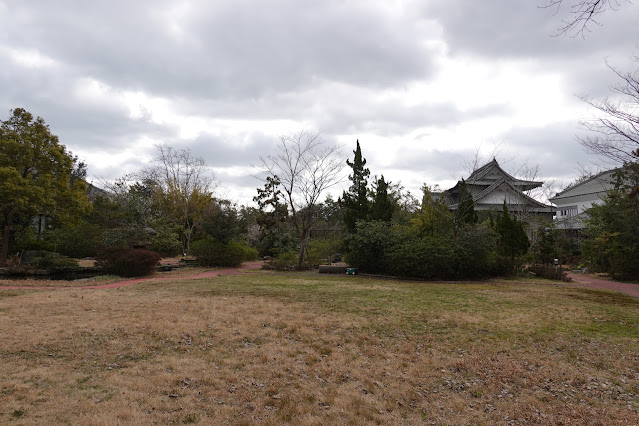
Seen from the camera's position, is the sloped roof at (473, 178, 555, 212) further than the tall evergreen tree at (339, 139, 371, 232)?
Yes

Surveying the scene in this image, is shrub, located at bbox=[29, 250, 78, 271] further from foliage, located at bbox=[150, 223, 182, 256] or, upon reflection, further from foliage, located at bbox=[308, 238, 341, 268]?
foliage, located at bbox=[308, 238, 341, 268]

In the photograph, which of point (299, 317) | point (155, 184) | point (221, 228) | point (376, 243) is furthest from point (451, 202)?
point (299, 317)

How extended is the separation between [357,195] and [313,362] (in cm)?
1604

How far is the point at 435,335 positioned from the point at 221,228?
48.1 feet

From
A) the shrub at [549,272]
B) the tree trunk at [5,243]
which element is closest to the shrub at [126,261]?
the tree trunk at [5,243]

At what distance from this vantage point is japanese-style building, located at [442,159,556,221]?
87.3 ft

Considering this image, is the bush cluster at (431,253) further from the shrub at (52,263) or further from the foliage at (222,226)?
the shrub at (52,263)

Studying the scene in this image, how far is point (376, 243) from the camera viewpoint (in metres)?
15.4

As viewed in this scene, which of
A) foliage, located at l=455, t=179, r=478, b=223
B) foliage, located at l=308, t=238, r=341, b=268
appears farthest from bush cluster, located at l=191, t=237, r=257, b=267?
foliage, located at l=455, t=179, r=478, b=223

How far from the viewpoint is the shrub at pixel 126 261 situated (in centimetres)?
1370

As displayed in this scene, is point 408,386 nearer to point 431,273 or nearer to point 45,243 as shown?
point 431,273

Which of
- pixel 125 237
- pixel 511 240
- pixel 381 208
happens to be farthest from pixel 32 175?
pixel 511 240

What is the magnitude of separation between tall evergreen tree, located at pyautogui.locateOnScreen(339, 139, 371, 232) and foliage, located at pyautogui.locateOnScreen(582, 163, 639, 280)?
401 inches

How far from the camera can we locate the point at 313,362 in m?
4.64
